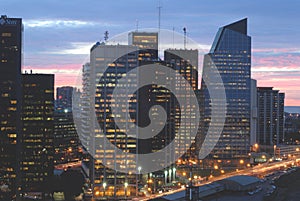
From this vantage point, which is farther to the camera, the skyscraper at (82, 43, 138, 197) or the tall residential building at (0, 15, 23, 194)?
the tall residential building at (0, 15, 23, 194)

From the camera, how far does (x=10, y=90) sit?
21.8 m

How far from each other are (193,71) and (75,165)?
13069 millimetres

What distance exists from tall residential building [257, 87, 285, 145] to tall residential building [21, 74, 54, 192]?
17954 mm

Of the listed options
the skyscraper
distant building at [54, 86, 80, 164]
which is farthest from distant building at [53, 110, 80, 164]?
the skyscraper

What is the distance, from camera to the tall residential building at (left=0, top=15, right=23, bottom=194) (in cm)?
2117

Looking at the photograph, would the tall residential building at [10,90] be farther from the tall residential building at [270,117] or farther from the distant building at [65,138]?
the tall residential building at [270,117]

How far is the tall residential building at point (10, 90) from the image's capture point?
21172 millimetres

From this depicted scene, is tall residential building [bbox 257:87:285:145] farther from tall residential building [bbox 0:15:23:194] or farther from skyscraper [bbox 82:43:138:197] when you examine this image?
tall residential building [bbox 0:15:23:194]

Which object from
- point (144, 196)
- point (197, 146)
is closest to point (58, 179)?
point (144, 196)

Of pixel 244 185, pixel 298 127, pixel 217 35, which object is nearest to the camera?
pixel 244 185

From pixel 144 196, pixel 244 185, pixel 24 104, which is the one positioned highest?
pixel 24 104

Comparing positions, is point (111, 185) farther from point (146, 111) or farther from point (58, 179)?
point (146, 111)

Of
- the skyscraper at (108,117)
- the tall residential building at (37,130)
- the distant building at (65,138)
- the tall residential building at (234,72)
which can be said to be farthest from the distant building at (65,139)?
the skyscraper at (108,117)

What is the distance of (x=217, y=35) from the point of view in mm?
30422
